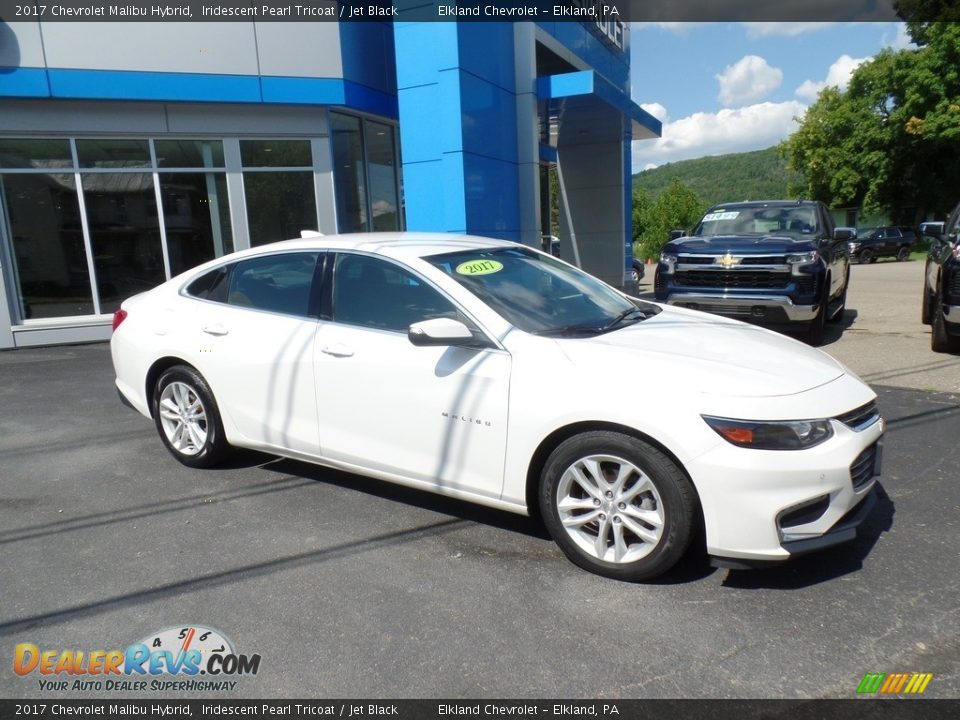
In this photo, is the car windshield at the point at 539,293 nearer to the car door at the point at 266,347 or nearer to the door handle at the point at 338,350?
the door handle at the point at 338,350

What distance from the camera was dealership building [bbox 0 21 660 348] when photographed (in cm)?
1064

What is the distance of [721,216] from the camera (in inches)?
393

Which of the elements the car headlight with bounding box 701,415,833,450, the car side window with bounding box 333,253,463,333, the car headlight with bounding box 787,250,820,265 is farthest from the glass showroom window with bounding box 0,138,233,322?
the car headlight with bounding box 701,415,833,450

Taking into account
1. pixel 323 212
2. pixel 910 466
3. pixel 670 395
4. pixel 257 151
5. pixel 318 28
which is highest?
pixel 318 28

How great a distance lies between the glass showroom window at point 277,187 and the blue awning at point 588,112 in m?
4.42

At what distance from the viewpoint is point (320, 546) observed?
3.71m

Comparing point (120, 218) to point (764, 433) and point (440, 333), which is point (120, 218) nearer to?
point (440, 333)

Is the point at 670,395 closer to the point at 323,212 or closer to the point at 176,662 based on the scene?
the point at 176,662

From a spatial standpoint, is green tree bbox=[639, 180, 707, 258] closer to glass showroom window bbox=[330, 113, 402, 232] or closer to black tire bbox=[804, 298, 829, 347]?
glass showroom window bbox=[330, 113, 402, 232]

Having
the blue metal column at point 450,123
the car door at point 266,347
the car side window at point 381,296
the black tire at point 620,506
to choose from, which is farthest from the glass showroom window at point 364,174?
the black tire at point 620,506

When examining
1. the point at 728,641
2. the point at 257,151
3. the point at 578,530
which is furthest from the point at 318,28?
the point at 728,641

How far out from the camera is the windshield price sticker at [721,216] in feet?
32.4
